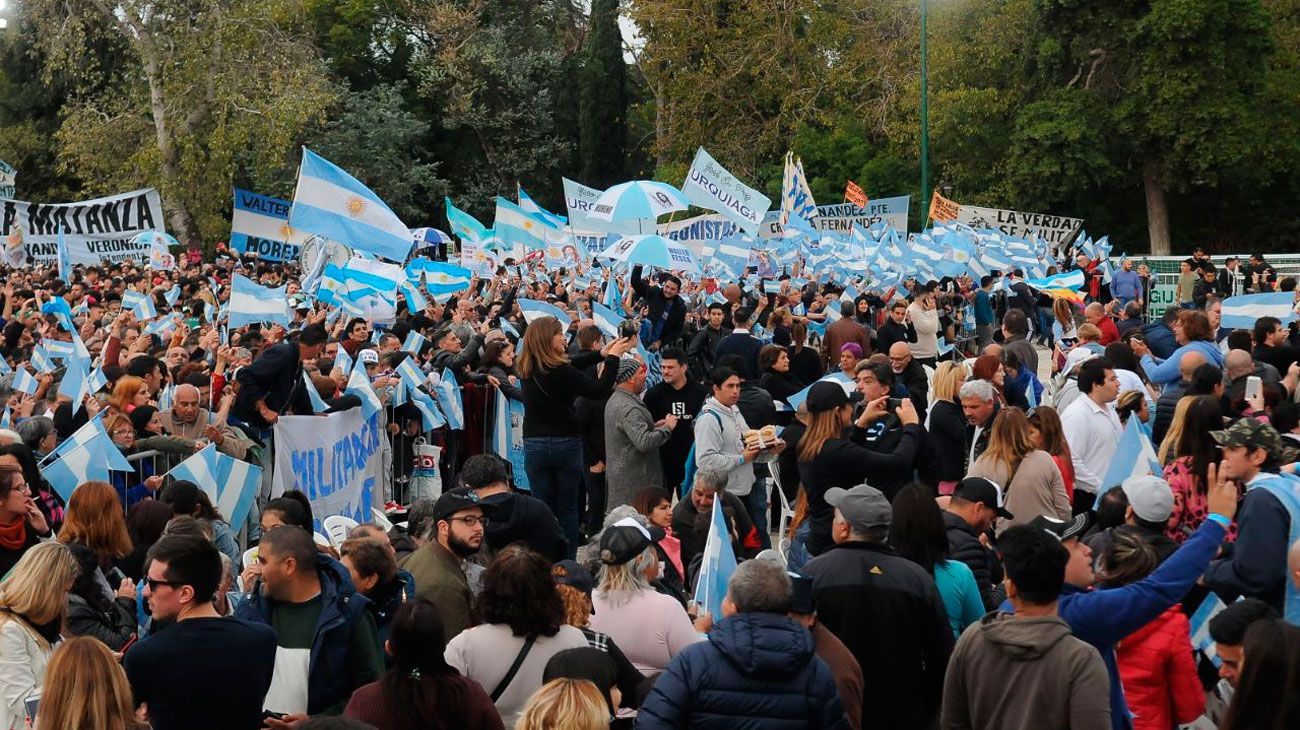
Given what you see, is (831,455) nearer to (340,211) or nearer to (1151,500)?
(1151,500)

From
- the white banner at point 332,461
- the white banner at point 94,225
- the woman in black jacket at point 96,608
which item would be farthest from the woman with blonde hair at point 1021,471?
the white banner at point 94,225

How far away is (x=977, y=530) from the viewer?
6.68 meters

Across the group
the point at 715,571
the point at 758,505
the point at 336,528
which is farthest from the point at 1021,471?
the point at 336,528

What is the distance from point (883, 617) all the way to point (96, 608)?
2.98 meters

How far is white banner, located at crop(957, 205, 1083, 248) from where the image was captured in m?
40.4

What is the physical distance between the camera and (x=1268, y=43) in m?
42.6

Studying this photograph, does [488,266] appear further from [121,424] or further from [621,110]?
[621,110]

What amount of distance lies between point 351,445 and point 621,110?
45.9m

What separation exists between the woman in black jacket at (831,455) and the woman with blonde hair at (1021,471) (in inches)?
18.5

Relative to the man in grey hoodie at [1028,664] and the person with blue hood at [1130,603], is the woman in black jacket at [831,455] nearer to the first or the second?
the person with blue hood at [1130,603]

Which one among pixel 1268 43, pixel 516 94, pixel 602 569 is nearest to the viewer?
pixel 602 569

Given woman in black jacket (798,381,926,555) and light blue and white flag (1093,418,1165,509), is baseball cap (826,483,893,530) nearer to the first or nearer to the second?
woman in black jacket (798,381,926,555)

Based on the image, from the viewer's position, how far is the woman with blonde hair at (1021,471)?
7840 millimetres

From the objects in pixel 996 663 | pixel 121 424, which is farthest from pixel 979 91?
pixel 996 663
